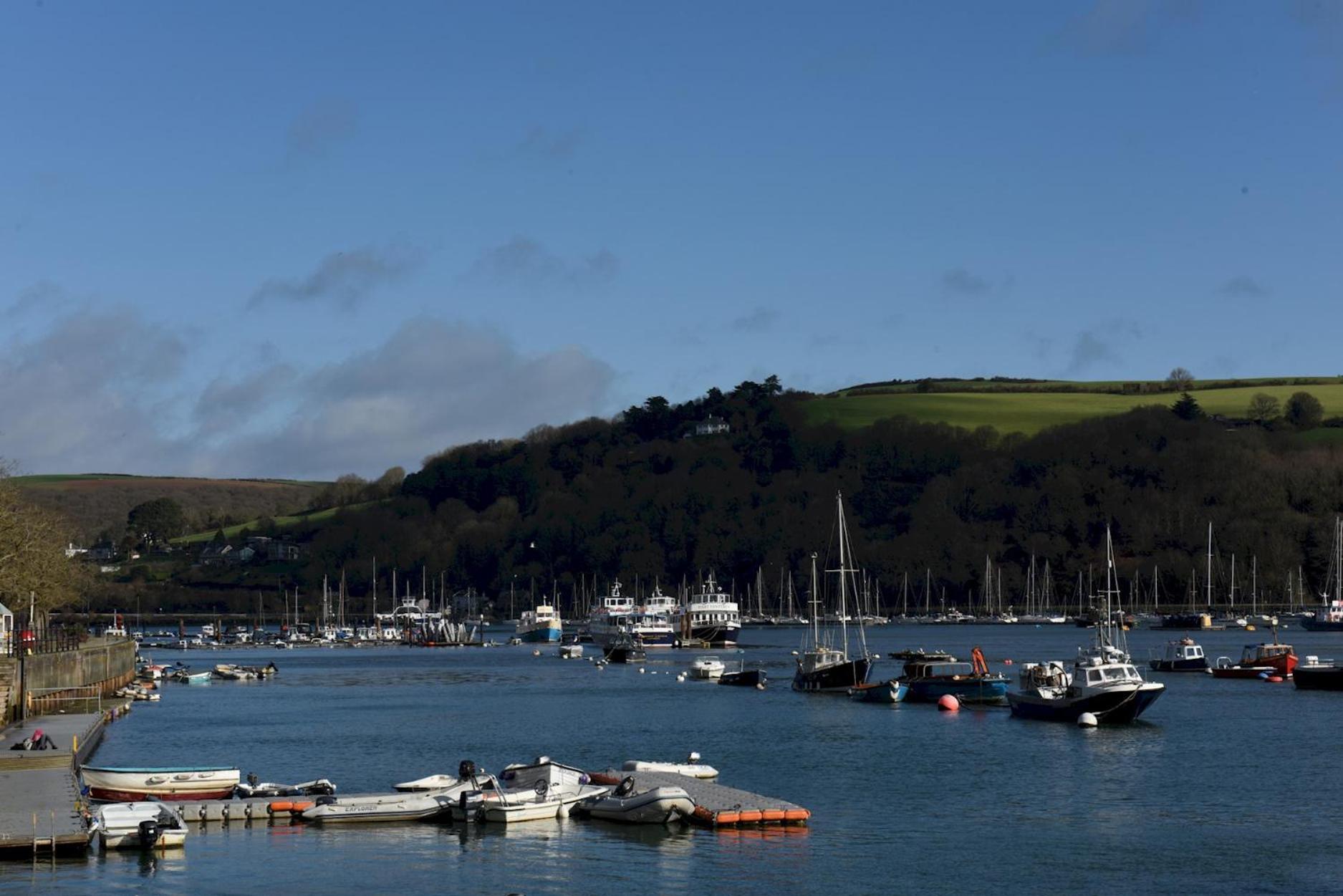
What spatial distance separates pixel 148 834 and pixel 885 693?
53.8 m

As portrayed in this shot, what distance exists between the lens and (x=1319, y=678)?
94125 millimetres

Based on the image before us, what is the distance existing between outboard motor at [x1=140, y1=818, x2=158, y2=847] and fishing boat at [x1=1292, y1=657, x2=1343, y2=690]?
72053 mm

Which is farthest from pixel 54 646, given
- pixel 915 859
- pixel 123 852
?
pixel 915 859

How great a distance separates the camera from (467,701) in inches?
3900

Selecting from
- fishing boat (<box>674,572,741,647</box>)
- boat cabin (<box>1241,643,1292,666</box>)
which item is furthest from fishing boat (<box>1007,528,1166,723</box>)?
fishing boat (<box>674,572,741,647</box>)

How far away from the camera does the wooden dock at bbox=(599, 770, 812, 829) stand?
4488 cm

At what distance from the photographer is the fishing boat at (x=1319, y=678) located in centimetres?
9362

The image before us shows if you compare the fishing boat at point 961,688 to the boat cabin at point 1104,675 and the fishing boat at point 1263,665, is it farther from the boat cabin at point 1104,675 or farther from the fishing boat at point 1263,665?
the fishing boat at point 1263,665

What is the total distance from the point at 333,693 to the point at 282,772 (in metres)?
50.0

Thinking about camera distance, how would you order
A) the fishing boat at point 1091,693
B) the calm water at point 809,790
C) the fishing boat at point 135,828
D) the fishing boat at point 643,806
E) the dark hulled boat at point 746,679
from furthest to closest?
the dark hulled boat at point 746,679
the fishing boat at point 1091,693
the fishing boat at point 643,806
the fishing boat at point 135,828
the calm water at point 809,790

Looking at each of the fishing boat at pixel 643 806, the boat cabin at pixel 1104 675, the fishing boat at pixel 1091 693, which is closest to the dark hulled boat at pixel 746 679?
the fishing boat at pixel 1091 693

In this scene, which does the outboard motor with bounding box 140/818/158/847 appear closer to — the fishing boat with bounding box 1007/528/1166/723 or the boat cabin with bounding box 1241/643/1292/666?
the fishing boat with bounding box 1007/528/1166/723

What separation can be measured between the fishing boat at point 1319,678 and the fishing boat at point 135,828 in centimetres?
7135

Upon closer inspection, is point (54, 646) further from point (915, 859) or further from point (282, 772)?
point (915, 859)
